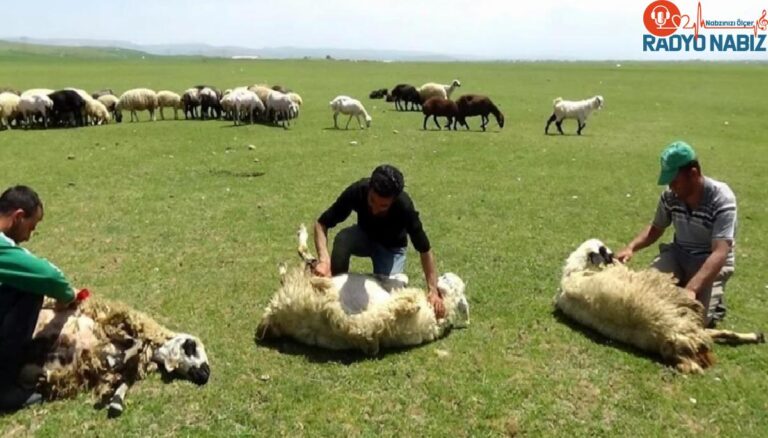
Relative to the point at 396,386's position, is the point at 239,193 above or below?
above

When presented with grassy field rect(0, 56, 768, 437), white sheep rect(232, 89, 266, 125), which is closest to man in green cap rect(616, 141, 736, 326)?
grassy field rect(0, 56, 768, 437)

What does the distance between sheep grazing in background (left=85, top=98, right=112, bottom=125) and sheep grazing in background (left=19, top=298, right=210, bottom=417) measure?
17.9m

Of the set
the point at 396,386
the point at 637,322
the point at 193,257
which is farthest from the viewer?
the point at 193,257

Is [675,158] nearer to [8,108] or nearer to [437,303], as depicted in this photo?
[437,303]

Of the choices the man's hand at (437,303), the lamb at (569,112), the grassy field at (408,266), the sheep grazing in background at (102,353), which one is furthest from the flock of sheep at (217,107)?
the sheep grazing in background at (102,353)

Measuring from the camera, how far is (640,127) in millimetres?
21391

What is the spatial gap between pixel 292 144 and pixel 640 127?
37.5 feet

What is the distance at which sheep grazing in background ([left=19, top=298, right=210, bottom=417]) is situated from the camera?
454cm

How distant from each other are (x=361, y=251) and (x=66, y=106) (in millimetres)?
17570

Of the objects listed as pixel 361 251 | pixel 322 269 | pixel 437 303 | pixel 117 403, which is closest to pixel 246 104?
pixel 361 251

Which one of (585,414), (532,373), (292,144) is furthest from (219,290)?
(292,144)

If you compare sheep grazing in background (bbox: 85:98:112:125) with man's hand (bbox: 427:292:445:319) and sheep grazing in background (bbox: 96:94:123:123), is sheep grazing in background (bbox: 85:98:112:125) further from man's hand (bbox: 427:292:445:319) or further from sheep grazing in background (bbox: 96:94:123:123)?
man's hand (bbox: 427:292:445:319)

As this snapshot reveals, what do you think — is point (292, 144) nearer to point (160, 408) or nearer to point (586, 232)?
point (586, 232)

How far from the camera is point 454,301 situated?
19.1 feet
